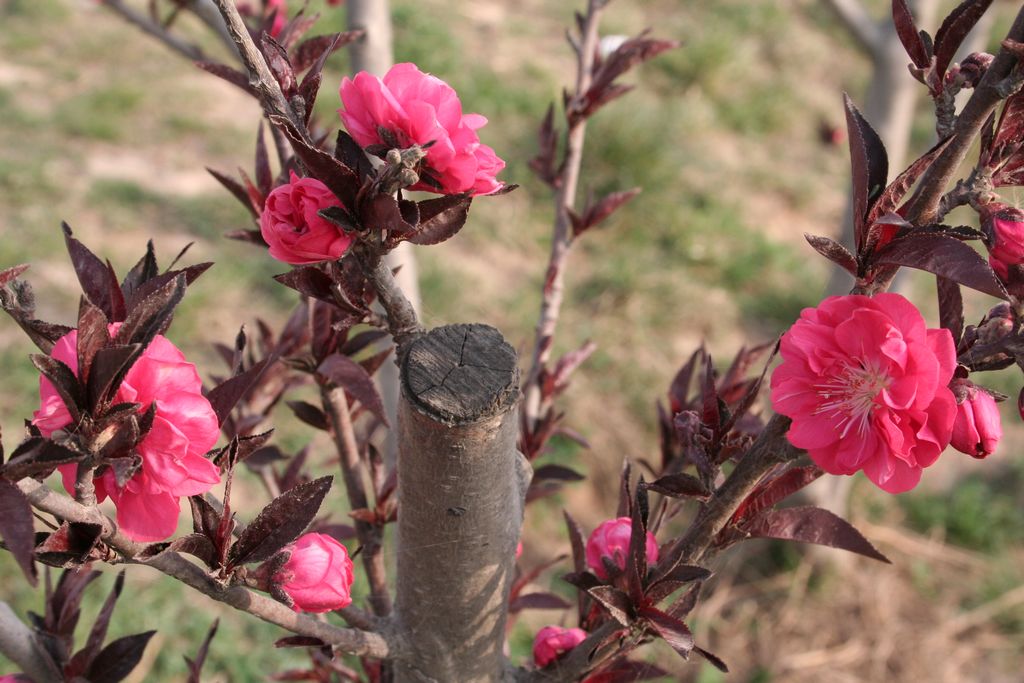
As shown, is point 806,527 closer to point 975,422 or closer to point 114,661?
point 975,422

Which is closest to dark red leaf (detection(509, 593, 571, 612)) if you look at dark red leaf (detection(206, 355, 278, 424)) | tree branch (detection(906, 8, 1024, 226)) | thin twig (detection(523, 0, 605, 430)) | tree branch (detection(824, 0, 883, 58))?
thin twig (detection(523, 0, 605, 430))

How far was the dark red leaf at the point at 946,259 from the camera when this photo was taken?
634mm

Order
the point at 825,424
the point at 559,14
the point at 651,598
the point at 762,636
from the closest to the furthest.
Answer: the point at 825,424 → the point at 651,598 → the point at 762,636 → the point at 559,14

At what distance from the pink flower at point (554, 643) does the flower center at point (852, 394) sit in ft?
1.45

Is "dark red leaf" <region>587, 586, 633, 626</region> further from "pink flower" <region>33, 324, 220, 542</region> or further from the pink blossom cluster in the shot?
"pink flower" <region>33, 324, 220, 542</region>

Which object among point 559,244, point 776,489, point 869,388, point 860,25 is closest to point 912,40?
point 869,388

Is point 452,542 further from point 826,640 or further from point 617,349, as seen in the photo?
point 617,349

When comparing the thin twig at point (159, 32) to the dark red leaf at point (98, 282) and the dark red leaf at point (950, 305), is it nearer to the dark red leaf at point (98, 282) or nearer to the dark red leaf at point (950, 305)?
the dark red leaf at point (98, 282)

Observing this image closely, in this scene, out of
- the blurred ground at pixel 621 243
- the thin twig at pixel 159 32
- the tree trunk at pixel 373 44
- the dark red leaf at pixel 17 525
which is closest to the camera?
the dark red leaf at pixel 17 525

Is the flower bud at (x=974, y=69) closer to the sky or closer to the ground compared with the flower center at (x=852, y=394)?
closer to the sky

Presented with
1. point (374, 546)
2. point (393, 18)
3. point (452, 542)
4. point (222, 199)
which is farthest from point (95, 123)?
point (452, 542)

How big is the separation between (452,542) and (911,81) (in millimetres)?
2091

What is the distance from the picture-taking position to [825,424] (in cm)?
71

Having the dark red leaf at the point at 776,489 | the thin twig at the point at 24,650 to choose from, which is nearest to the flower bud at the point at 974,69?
the dark red leaf at the point at 776,489
